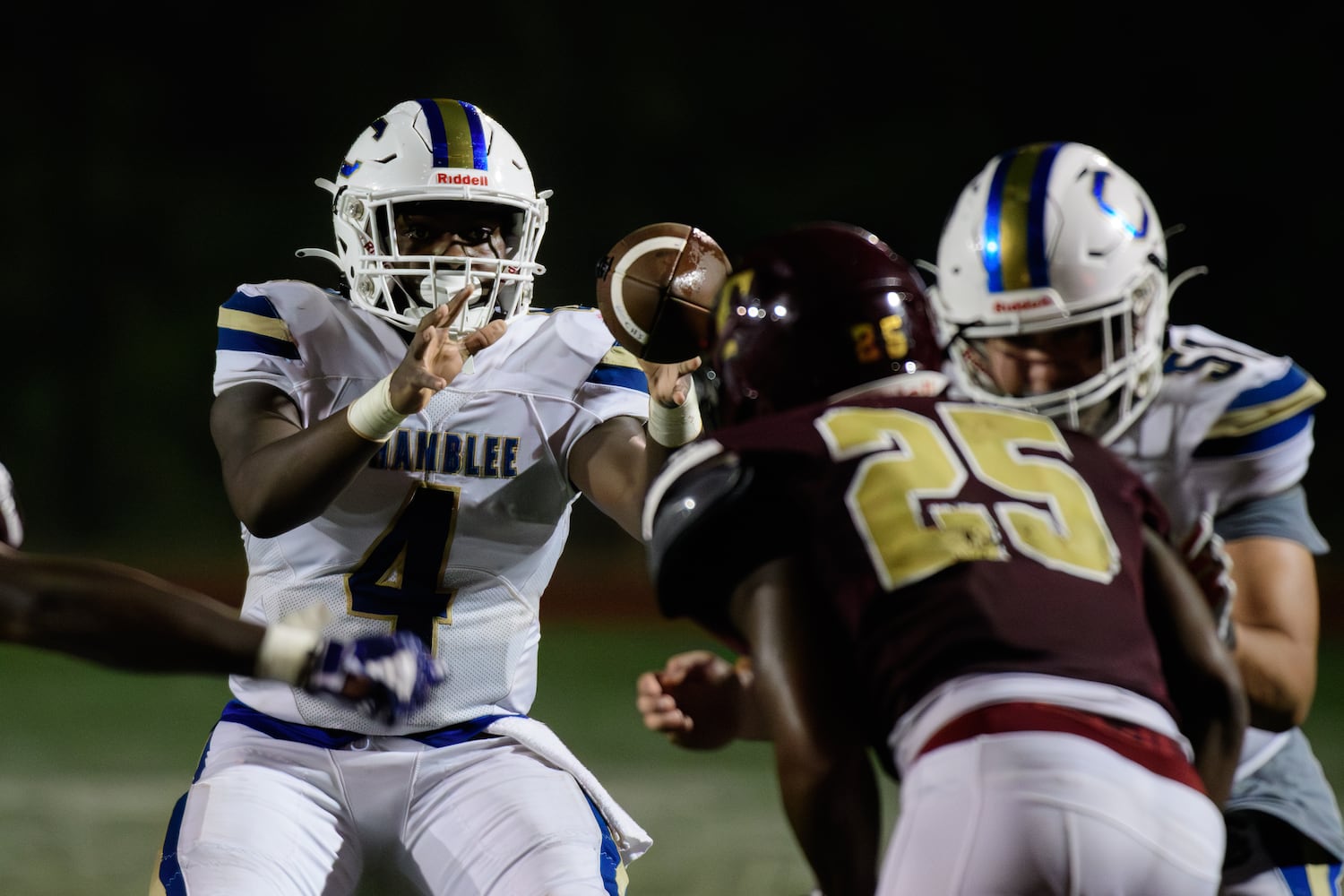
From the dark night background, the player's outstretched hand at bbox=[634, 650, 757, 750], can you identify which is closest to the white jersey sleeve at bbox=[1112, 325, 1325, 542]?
the player's outstretched hand at bbox=[634, 650, 757, 750]

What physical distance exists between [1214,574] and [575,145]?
832 cm

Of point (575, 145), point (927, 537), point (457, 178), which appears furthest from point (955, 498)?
point (575, 145)

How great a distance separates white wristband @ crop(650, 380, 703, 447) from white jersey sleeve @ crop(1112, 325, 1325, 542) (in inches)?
30.6

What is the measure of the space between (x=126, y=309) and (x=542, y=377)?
7472 mm

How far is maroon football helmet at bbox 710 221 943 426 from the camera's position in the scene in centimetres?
169

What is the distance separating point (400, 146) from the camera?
2795 mm

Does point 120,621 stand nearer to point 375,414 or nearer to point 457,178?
point 375,414

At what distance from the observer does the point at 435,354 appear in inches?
94.7

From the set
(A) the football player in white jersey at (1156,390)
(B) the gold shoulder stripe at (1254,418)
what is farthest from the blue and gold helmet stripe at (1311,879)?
(B) the gold shoulder stripe at (1254,418)

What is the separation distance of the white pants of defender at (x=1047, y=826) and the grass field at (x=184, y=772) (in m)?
1.32

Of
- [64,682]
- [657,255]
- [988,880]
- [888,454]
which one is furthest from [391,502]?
[64,682]

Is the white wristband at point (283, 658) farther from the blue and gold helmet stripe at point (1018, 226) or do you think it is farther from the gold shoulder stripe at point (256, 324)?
the blue and gold helmet stripe at point (1018, 226)

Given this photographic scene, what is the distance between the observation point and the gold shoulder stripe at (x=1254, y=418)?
1997 millimetres

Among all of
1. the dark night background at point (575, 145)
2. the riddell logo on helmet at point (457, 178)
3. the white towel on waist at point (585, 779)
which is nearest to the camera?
the white towel on waist at point (585, 779)
